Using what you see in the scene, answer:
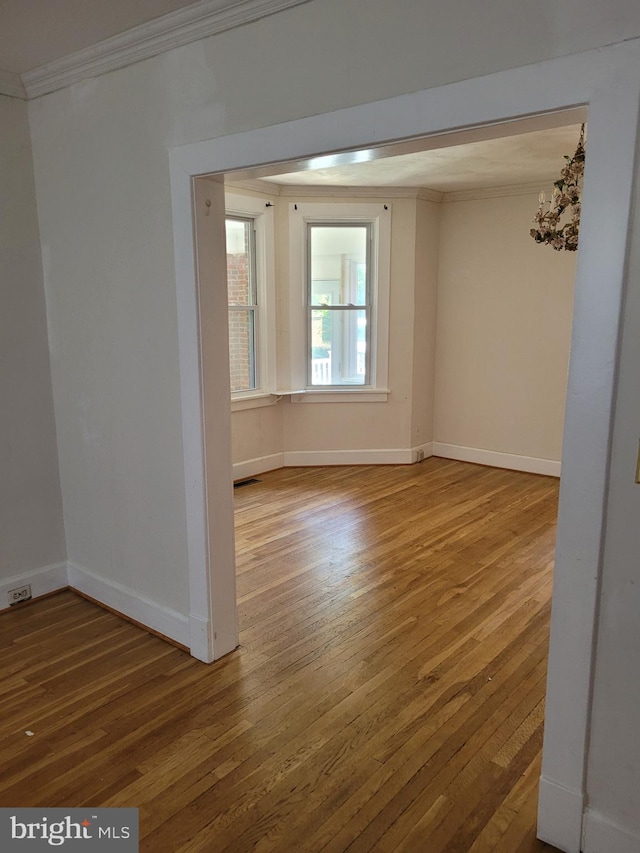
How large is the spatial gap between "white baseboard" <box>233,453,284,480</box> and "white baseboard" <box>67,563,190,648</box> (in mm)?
2223

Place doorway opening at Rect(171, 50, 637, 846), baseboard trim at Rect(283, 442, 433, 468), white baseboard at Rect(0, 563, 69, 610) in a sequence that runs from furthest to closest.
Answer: baseboard trim at Rect(283, 442, 433, 468), white baseboard at Rect(0, 563, 69, 610), doorway opening at Rect(171, 50, 637, 846)

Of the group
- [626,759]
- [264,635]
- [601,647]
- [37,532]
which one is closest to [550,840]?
[626,759]

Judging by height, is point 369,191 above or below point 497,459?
above

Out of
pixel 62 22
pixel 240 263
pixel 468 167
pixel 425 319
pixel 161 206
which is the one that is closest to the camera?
pixel 62 22

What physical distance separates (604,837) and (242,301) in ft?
15.3

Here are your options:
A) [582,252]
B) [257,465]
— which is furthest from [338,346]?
[582,252]

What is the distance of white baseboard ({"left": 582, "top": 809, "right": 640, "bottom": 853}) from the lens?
171cm

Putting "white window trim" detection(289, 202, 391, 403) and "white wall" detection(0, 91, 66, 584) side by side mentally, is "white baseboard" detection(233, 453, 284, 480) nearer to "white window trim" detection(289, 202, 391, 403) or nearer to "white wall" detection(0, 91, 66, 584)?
"white window trim" detection(289, 202, 391, 403)

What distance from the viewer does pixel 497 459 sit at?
6.07 meters

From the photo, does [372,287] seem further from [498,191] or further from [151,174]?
[151,174]

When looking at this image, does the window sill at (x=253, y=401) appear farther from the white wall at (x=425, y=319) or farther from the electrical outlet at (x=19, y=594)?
the electrical outlet at (x=19, y=594)

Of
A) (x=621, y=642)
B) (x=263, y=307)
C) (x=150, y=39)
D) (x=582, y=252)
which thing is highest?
(x=150, y=39)

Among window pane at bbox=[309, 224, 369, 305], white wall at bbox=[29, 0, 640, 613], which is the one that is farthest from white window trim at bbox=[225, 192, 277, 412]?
white wall at bbox=[29, 0, 640, 613]

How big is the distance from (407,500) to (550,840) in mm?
3267
